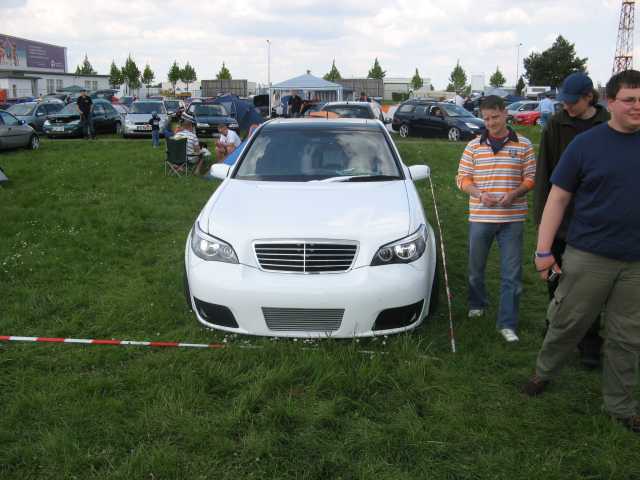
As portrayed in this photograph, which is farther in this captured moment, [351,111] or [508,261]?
[351,111]

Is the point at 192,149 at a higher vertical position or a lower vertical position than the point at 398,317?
higher

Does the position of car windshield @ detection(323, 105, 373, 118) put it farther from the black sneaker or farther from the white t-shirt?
the black sneaker

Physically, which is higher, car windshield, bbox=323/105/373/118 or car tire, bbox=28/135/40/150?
car windshield, bbox=323/105/373/118

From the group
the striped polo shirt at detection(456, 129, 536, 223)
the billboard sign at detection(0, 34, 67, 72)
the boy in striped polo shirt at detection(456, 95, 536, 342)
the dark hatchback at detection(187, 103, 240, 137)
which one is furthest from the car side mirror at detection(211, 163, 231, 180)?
the billboard sign at detection(0, 34, 67, 72)

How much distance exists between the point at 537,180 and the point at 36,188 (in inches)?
388

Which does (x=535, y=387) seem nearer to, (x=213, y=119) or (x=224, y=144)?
(x=224, y=144)

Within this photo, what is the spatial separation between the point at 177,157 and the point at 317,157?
26.9ft

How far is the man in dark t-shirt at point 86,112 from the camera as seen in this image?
65.1 ft

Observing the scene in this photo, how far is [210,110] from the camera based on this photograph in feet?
74.1

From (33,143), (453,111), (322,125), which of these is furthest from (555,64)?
(322,125)

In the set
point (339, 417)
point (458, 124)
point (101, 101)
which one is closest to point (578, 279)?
point (339, 417)

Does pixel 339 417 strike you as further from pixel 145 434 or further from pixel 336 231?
pixel 336 231

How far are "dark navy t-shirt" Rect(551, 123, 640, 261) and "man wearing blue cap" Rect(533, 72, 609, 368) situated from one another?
26.2 inches

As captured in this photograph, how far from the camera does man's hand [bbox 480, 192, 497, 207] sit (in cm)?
445
